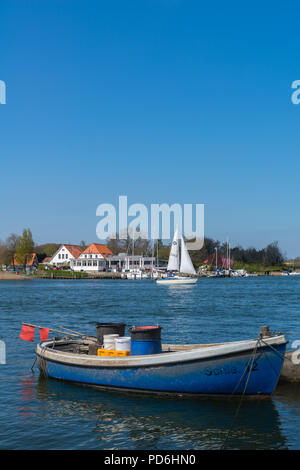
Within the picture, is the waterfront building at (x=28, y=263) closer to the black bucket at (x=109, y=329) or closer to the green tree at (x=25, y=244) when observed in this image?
the green tree at (x=25, y=244)

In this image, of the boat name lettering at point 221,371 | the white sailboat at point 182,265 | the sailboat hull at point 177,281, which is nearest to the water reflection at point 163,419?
the boat name lettering at point 221,371

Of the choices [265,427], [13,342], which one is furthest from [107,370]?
[13,342]

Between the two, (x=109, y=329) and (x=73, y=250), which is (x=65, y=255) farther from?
(x=109, y=329)

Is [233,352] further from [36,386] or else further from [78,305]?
[78,305]

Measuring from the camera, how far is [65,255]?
152m

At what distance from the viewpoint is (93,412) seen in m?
13.8

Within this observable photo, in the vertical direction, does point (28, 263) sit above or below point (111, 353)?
above

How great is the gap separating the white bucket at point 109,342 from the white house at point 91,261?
125521 millimetres

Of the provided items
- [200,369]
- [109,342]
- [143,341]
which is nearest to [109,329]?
[109,342]

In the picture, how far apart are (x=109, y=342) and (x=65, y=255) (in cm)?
13853

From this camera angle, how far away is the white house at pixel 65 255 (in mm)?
150500

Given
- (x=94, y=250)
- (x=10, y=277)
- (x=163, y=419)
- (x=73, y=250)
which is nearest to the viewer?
(x=163, y=419)
